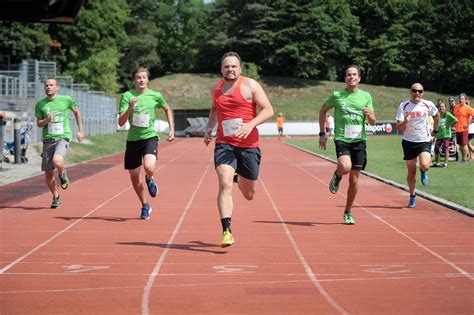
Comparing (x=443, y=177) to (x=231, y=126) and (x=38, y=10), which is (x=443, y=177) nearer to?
(x=38, y=10)

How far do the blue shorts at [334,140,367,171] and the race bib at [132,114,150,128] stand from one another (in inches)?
107

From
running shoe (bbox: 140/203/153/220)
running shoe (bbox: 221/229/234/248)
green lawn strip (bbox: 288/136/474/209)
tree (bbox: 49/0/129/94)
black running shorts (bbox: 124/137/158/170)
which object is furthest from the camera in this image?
tree (bbox: 49/0/129/94)

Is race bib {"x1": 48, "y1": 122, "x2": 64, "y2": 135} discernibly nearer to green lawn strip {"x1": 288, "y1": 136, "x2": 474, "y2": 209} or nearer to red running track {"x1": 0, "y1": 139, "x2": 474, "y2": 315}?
red running track {"x1": 0, "y1": 139, "x2": 474, "y2": 315}

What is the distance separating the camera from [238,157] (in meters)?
9.45

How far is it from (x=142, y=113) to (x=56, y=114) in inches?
82.7

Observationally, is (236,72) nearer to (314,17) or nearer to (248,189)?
(248,189)

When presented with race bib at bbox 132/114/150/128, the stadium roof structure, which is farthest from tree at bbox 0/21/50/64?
race bib at bbox 132/114/150/128

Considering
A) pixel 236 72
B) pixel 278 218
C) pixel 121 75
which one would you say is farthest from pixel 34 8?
pixel 121 75

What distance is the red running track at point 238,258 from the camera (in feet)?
21.3

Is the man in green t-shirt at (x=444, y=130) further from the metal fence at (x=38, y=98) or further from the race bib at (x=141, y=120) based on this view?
the race bib at (x=141, y=120)

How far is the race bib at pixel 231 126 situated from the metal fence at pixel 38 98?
20.5m

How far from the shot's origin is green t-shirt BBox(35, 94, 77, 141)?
44.5 ft

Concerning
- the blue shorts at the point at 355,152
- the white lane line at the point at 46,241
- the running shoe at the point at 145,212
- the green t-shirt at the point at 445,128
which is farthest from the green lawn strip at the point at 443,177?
the white lane line at the point at 46,241

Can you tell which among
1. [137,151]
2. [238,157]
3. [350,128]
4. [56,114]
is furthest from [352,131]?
[56,114]
